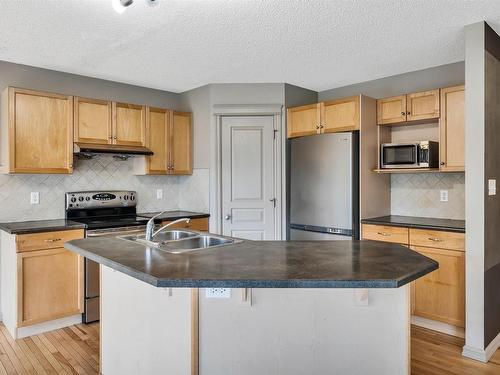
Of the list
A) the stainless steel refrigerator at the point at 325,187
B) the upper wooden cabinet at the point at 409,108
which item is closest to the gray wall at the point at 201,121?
the stainless steel refrigerator at the point at 325,187

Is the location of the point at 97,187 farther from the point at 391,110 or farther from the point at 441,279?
the point at 441,279

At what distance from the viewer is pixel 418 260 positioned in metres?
1.91

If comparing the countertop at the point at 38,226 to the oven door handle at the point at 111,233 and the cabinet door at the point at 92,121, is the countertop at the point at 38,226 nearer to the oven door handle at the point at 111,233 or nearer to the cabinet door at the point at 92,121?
the oven door handle at the point at 111,233

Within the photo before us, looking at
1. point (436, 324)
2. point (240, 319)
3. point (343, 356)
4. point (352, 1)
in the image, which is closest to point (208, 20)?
point (352, 1)

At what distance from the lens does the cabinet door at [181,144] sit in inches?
179

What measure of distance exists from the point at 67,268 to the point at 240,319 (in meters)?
2.19

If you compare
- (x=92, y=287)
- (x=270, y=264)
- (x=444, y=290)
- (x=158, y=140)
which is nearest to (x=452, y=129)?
(x=444, y=290)

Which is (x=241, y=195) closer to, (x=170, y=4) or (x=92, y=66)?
(x=92, y=66)

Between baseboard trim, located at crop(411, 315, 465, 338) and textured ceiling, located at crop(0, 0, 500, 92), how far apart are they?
2.30 meters

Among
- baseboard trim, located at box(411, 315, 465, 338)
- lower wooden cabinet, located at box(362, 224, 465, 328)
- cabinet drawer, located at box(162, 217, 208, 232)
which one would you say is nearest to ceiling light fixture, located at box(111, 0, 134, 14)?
cabinet drawer, located at box(162, 217, 208, 232)

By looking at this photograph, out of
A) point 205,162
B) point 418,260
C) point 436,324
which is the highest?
point 205,162

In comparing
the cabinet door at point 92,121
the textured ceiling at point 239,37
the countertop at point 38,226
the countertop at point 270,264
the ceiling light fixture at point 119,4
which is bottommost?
the countertop at point 270,264

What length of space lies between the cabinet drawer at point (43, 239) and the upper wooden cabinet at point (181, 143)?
1430 millimetres

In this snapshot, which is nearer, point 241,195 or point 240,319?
point 240,319
